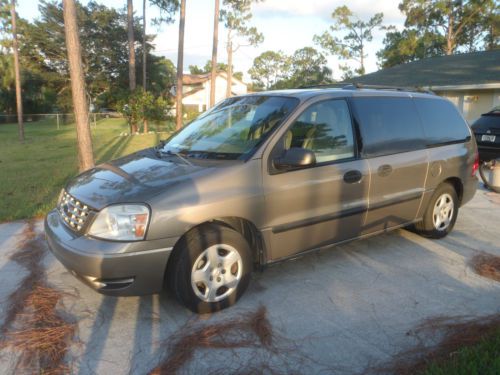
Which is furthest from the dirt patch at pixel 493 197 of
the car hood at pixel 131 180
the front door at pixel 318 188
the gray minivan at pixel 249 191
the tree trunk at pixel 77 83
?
the tree trunk at pixel 77 83

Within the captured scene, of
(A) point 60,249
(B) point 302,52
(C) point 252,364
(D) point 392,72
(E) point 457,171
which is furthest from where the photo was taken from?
(B) point 302,52

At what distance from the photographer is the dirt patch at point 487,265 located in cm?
414

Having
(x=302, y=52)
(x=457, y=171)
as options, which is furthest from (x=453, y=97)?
(x=302, y=52)

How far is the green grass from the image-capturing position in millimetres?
2469

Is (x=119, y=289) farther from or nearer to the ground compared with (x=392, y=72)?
nearer to the ground

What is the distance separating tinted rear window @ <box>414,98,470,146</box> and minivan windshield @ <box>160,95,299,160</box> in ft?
5.92

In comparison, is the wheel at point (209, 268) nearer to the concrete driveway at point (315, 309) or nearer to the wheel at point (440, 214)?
the concrete driveway at point (315, 309)

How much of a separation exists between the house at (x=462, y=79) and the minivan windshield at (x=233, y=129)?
1549 centimetres

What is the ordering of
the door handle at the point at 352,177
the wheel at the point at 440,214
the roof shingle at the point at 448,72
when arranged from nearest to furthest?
the door handle at the point at 352,177
the wheel at the point at 440,214
the roof shingle at the point at 448,72

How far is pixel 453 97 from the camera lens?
1906cm

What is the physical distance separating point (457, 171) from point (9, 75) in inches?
1607

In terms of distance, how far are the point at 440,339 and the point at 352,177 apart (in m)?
1.56

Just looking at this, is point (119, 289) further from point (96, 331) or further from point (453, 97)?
point (453, 97)

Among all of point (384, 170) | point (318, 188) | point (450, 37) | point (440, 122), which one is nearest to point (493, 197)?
point (440, 122)
